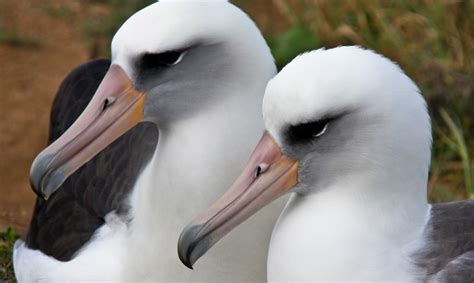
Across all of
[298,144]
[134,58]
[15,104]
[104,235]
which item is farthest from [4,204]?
[298,144]

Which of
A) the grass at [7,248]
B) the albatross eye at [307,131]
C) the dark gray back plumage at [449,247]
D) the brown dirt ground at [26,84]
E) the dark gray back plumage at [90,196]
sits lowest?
the brown dirt ground at [26,84]

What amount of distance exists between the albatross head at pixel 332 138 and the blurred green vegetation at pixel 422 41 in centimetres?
263

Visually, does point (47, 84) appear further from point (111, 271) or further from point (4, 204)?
point (111, 271)

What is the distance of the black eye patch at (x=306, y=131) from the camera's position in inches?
171

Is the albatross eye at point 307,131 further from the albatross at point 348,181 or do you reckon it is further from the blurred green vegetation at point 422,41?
the blurred green vegetation at point 422,41

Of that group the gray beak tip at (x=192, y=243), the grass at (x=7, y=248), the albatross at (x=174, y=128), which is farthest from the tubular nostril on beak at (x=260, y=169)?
the grass at (x=7, y=248)

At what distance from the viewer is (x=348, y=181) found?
14.5ft

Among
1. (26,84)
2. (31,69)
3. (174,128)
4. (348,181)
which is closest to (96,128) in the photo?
(174,128)

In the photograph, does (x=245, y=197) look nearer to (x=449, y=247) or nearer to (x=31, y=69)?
(x=449, y=247)

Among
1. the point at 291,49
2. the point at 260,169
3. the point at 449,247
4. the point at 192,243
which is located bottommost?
the point at 291,49

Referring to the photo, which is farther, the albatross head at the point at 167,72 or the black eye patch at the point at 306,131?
the albatross head at the point at 167,72

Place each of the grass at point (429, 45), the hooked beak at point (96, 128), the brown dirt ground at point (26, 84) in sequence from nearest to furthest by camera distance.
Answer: the hooked beak at point (96, 128)
the grass at point (429, 45)
the brown dirt ground at point (26, 84)

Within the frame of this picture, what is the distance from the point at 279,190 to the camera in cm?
445

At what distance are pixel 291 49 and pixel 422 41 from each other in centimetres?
90
